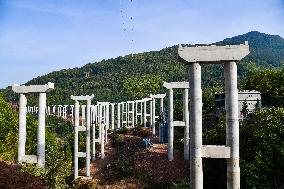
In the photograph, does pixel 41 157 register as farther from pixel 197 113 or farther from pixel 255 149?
pixel 255 149

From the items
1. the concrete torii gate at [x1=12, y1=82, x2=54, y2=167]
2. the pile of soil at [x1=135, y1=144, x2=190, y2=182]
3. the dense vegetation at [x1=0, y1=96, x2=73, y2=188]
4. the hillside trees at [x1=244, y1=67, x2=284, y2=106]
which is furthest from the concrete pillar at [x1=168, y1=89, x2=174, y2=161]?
the hillside trees at [x1=244, y1=67, x2=284, y2=106]

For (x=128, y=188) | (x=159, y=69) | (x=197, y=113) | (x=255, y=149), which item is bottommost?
(x=128, y=188)

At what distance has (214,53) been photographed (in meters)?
18.5

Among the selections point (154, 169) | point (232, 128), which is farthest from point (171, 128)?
point (232, 128)

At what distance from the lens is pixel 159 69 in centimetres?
13862

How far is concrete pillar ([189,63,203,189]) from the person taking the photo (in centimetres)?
1847

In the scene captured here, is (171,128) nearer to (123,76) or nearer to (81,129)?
(81,129)

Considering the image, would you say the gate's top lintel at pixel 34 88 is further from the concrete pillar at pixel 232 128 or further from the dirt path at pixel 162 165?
the dirt path at pixel 162 165

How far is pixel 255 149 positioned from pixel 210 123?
18.9 meters

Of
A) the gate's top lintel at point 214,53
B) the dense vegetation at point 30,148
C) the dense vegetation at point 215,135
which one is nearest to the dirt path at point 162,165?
the dense vegetation at point 215,135

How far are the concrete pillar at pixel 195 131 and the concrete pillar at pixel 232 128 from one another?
1.21 m

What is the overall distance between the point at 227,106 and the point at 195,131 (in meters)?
1.76

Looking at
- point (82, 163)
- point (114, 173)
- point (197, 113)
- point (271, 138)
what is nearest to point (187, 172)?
point (114, 173)

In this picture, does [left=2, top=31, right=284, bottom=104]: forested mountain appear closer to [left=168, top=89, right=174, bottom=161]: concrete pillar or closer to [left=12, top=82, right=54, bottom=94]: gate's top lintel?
[left=168, top=89, right=174, bottom=161]: concrete pillar
